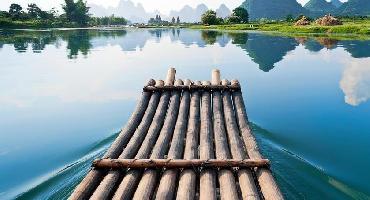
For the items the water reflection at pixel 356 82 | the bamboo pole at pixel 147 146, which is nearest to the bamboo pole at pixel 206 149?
the bamboo pole at pixel 147 146

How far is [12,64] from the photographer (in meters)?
38.4

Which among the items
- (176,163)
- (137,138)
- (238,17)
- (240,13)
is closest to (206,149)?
(176,163)

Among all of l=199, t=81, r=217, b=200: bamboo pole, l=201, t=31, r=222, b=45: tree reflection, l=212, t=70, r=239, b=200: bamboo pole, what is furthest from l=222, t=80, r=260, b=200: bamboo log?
l=201, t=31, r=222, b=45: tree reflection

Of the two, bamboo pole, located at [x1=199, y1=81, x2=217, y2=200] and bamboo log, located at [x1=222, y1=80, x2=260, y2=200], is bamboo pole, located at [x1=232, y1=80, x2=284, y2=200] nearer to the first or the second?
bamboo log, located at [x1=222, y1=80, x2=260, y2=200]

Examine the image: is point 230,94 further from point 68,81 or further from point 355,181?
point 68,81

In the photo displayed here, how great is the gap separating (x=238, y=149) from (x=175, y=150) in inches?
59.2

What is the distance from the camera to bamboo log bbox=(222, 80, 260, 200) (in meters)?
6.82

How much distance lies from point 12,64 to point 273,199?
37945 mm

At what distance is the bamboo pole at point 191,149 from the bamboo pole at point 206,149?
15cm

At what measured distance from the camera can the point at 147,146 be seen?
9039 mm

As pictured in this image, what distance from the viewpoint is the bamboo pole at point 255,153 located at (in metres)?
6.76

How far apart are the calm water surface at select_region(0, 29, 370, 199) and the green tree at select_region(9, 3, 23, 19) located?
108295 millimetres

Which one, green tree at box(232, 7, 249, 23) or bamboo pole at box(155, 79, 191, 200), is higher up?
green tree at box(232, 7, 249, 23)

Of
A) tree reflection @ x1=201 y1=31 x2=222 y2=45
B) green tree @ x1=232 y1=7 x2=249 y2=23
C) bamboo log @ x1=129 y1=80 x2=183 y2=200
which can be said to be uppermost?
green tree @ x1=232 y1=7 x2=249 y2=23
